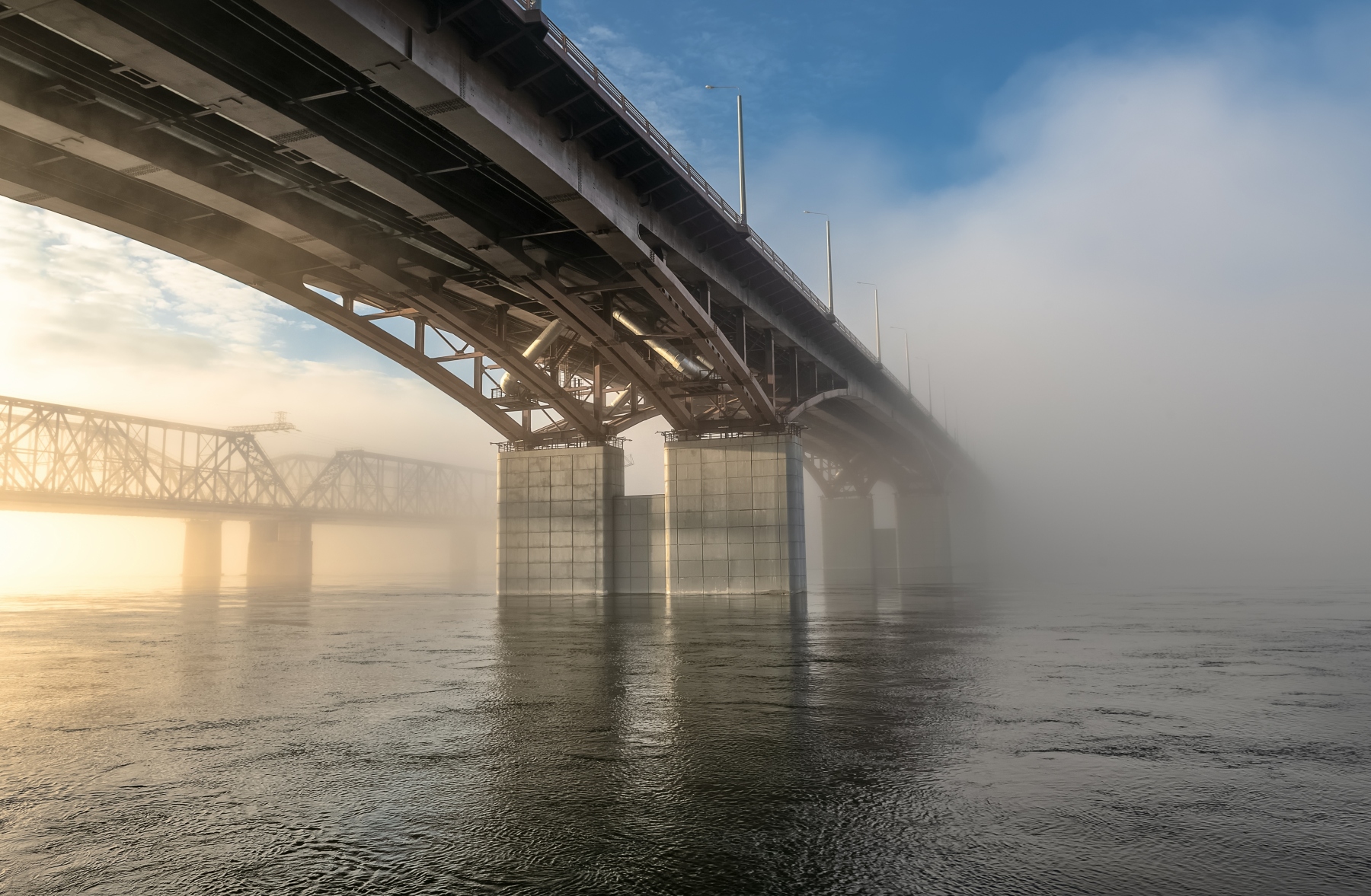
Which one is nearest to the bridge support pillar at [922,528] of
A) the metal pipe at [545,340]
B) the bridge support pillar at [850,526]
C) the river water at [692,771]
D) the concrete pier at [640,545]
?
the bridge support pillar at [850,526]

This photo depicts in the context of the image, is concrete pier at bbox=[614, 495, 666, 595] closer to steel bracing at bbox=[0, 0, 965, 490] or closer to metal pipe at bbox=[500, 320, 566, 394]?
steel bracing at bbox=[0, 0, 965, 490]

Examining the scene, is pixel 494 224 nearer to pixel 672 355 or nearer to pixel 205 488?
pixel 672 355

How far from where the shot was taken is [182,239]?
29.7m

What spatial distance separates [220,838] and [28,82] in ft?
69.4

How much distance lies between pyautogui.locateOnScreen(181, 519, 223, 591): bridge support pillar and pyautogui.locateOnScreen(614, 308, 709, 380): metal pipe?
100378 mm

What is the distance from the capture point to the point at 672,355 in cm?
4128

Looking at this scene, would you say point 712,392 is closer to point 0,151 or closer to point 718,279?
point 718,279

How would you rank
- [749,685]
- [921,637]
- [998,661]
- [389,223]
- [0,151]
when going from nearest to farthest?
1. [749,685]
2. [998,661]
3. [921,637]
4. [0,151]
5. [389,223]

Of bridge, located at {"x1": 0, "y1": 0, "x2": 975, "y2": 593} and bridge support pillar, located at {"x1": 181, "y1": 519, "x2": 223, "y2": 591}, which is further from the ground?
bridge, located at {"x1": 0, "y1": 0, "x2": 975, "y2": 593}

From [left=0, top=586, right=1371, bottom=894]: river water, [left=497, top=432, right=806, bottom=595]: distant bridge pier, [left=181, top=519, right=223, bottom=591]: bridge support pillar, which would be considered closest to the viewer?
[left=0, top=586, right=1371, bottom=894]: river water

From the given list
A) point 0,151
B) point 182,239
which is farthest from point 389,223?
point 0,151

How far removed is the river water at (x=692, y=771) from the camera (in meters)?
4.93

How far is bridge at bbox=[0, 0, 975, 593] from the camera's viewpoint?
19469 mm

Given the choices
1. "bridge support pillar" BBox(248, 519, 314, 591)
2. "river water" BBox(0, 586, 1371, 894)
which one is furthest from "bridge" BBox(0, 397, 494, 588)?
"river water" BBox(0, 586, 1371, 894)
